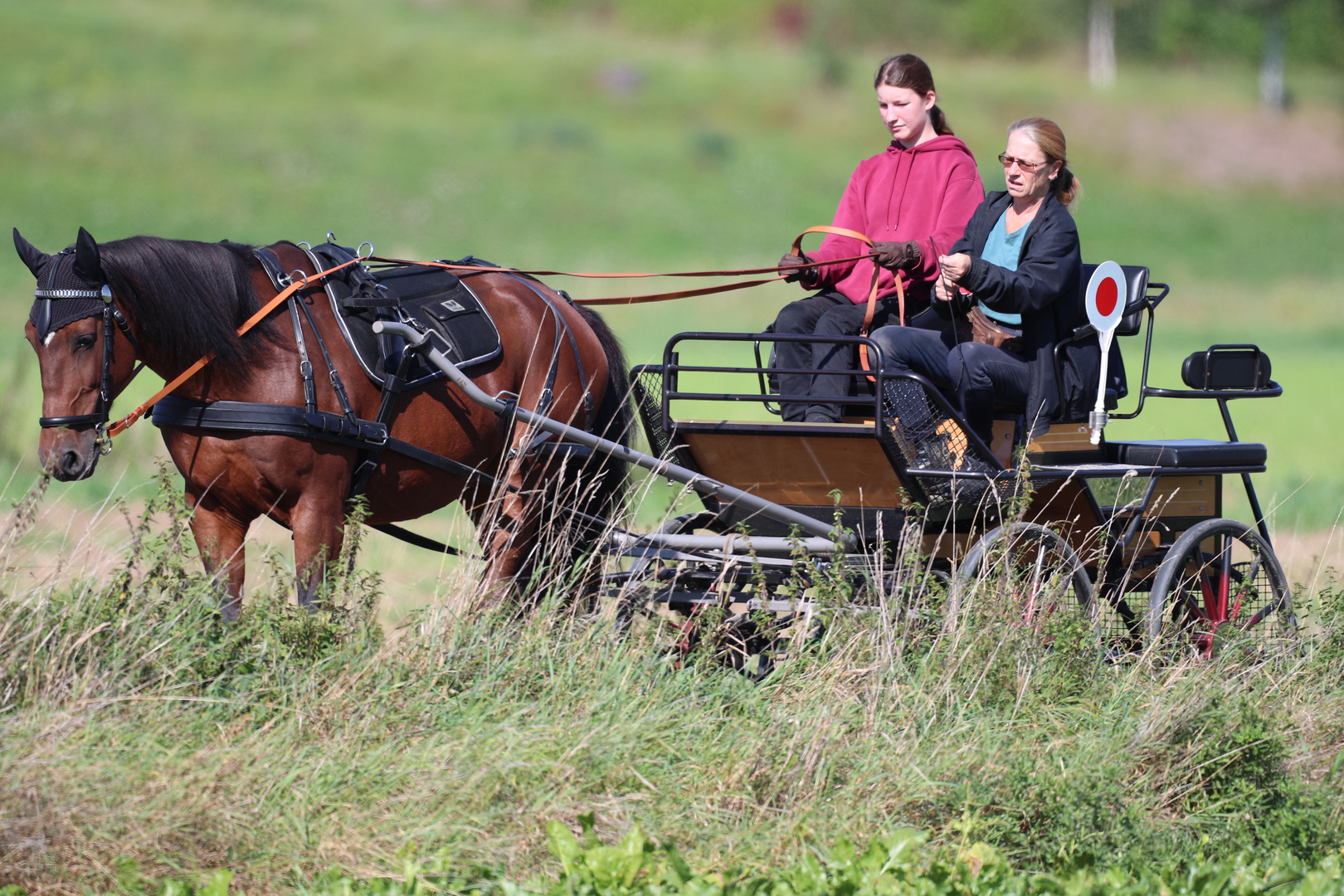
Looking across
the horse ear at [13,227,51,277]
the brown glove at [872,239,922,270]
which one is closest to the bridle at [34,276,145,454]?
the horse ear at [13,227,51,277]

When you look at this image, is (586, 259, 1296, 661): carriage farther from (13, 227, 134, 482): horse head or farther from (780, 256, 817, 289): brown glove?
(13, 227, 134, 482): horse head

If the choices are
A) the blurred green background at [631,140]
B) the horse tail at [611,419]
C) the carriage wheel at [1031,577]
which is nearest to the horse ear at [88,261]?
the horse tail at [611,419]

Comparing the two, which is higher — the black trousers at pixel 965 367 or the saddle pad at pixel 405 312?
the saddle pad at pixel 405 312

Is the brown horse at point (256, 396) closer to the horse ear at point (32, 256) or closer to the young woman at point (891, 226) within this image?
the horse ear at point (32, 256)

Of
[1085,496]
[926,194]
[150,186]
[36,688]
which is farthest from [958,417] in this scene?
[150,186]

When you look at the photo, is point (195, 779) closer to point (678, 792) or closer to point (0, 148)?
point (678, 792)

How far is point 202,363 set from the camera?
4.74 m

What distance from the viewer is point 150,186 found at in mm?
40438

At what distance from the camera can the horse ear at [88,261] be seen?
4406 millimetres

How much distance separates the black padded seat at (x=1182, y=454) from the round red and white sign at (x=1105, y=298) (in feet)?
2.16

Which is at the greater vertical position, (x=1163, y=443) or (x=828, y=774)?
(x=1163, y=443)

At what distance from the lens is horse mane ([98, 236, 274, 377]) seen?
4699 mm

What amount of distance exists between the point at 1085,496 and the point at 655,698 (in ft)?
6.72

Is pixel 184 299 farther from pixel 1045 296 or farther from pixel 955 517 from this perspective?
pixel 1045 296
